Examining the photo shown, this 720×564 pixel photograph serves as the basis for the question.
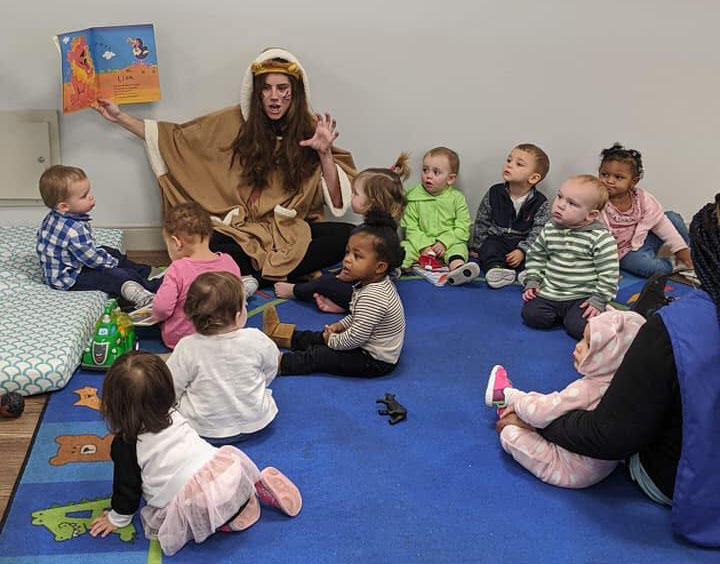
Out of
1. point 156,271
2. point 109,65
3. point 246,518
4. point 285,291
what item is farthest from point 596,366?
point 109,65

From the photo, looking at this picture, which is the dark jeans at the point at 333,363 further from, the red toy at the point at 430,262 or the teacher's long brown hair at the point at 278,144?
the teacher's long brown hair at the point at 278,144

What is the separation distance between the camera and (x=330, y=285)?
9.87ft

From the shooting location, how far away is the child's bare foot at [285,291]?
123 inches

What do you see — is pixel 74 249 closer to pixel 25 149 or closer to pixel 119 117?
pixel 119 117

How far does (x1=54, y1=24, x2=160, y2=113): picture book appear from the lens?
313cm

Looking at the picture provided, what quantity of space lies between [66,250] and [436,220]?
5.42ft

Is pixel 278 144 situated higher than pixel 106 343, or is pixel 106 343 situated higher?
pixel 278 144

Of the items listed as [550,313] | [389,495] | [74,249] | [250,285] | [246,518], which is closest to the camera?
[246,518]

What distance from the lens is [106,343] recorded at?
8.19 feet

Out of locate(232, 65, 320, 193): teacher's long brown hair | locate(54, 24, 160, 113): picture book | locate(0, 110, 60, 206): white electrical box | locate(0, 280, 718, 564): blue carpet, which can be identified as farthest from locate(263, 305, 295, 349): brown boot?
locate(0, 110, 60, 206): white electrical box

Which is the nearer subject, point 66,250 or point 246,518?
point 246,518

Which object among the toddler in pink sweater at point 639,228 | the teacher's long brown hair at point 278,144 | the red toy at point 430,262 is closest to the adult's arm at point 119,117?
Answer: the teacher's long brown hair at point 278,144

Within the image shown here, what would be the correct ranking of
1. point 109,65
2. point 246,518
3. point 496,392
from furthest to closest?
point 109,65
point 496,392
point 246,518

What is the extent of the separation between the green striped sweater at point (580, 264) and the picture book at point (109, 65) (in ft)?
6.08
